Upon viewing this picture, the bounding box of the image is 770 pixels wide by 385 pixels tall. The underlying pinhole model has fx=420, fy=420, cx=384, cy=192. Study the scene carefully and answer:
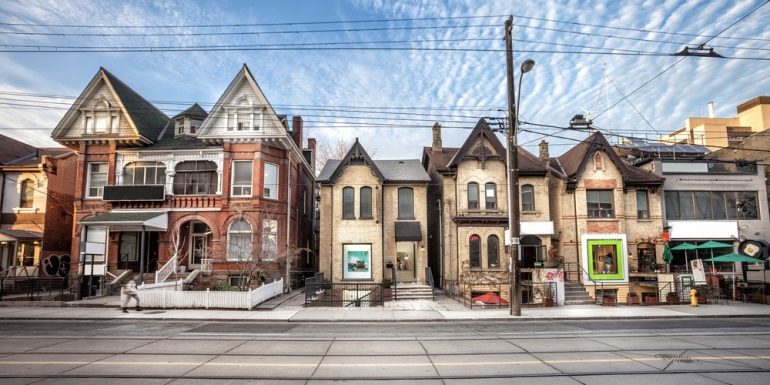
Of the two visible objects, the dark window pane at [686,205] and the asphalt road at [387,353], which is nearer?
the asphalt road at [387,353]

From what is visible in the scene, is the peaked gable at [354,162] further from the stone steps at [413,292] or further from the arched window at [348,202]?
the stone steps at [413,292]

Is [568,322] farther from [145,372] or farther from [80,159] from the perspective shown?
[80,159]

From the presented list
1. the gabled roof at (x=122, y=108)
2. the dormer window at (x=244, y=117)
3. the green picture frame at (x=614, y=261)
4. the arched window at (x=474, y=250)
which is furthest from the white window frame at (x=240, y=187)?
the green picture frame at (x=614, y=261)

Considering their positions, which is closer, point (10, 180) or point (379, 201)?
point (379, 201)

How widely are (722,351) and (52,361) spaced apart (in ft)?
54.4

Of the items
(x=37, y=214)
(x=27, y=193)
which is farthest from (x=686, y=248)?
(x=27, y=193)

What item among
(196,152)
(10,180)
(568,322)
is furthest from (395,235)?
(10,180)

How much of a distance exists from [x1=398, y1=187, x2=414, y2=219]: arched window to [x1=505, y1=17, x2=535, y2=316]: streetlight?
10281mm

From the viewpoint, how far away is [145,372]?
346 inches

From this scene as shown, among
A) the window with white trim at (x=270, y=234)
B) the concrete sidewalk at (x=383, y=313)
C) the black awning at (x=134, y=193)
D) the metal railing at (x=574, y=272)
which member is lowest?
the concrete sidewalk at (x=383, y=313)

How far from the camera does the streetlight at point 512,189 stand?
1816 cm

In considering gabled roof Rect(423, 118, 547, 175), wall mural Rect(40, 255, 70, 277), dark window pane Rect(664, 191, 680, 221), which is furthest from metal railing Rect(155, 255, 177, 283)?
dark window pane Rect(664, 191, 680, 221)

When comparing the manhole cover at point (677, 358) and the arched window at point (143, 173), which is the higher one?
the arched window at point (143, 173)

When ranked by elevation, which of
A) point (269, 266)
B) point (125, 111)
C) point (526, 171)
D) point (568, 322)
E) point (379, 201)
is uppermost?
point (125, 111)
